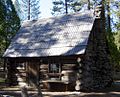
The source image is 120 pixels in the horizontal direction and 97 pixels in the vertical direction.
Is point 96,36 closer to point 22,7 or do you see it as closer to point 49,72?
point 49,72

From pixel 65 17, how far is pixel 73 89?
7615mm

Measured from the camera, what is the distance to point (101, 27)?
1073 inches

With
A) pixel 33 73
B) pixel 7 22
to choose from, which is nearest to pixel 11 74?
pixel 33 73

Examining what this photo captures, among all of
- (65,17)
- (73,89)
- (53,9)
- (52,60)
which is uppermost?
(53,9)

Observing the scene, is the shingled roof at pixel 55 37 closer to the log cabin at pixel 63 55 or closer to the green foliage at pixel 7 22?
the log cabin at pixel 63 55

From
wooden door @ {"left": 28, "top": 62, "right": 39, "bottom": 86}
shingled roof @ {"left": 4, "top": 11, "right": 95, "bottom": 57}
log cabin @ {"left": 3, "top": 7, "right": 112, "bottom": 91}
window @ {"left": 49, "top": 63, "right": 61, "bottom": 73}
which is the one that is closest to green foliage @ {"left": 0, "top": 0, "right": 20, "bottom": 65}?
shingled roof @ {"left": 4, "top": 11, "right": 95, "bottom": 57}

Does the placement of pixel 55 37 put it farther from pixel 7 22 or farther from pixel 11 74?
pixel 7 22

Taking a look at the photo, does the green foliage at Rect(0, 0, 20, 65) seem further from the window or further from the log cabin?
the window

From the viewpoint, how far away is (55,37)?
86.8 ft

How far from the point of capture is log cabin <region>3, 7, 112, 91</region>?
2412 cm

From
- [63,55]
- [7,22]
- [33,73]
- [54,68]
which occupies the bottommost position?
[33,73]

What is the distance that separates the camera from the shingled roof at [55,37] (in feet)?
80.4

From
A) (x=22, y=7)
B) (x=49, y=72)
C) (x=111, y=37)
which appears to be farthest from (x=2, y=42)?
(x=22, y=7)

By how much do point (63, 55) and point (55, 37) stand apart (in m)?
2.92
